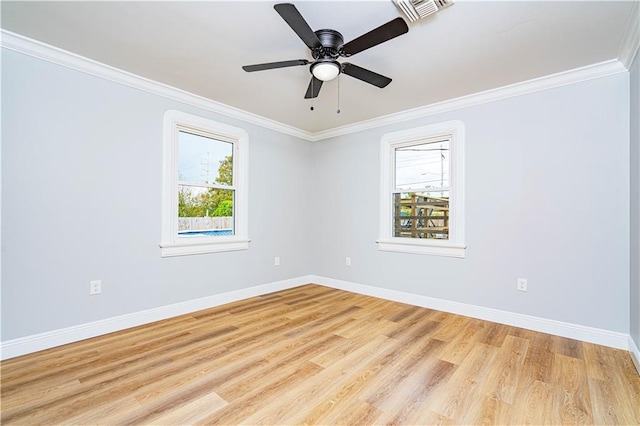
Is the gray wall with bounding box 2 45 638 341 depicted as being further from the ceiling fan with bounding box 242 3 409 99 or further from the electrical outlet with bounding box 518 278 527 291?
the ceiling fan with bounding box 242 3 409 99

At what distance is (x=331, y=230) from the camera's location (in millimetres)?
4777

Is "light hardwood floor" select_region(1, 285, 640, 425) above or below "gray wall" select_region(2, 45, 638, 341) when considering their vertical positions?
below

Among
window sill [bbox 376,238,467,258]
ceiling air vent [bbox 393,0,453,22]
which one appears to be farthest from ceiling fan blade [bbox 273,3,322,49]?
window sill [bbox 376,238,467,258]

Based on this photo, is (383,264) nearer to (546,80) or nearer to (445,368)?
(445,368)

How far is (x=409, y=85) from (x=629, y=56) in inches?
68.3

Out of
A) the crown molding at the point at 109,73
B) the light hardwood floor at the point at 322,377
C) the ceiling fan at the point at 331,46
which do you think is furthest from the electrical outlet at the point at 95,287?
the ceiling fan at the point at 331,46

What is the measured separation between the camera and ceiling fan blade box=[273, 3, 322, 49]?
5.27 ft

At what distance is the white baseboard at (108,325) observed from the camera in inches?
94.0

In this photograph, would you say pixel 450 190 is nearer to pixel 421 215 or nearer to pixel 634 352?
pixel 421 215

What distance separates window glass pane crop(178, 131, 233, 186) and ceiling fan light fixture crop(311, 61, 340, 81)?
199 centimetres

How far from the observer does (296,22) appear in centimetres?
176

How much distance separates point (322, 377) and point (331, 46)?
236 cm

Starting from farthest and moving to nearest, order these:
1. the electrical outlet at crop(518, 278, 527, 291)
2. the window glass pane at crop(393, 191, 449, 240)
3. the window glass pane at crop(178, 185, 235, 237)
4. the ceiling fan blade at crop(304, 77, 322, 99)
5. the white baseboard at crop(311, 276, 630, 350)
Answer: the window glass pane at crop(393, 191, 449, 240) < the window glass pane at crop(178, 185, 235, 237) < the electrical outlet at crop(518, 278, 527, 291) < the white baseboard at crop(311, 276, 630, 350) < the ceiling fan blade at crop(304, 77, 322, 99)

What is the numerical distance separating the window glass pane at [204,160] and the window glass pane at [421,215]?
91.1 inches
